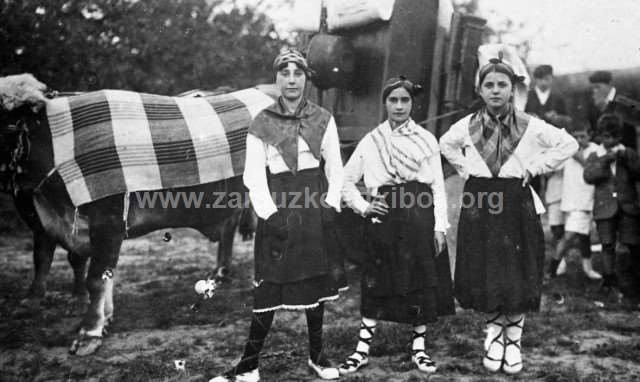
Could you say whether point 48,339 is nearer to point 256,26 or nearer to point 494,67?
point 494,67

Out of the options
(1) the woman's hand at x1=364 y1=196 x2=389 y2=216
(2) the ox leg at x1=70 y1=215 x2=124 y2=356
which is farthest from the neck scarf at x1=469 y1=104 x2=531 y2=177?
(2) the ox leg at x1=70 y1=215 x2=124 y2=356

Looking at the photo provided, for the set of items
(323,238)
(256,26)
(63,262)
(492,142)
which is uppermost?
(256,26)

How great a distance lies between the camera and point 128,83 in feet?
25.9

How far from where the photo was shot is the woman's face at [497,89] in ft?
11.1

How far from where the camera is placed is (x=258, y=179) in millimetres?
3184

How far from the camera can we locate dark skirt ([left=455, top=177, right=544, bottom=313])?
3.39 metres

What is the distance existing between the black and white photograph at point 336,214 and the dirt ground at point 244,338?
0.9 inches

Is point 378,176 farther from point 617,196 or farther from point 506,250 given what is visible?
point 617,196

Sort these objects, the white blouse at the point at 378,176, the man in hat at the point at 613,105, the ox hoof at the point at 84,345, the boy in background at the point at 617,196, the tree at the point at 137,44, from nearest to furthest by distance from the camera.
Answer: the white blouse at the point at 378,176, the ox hoof at the point at 84,345, the boy in background at the point at 617,196, the man in hat at the point at 613,105, the tree at the point at 137,44

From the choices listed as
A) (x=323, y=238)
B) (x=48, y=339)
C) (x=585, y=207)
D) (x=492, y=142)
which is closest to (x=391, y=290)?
(x=323, y=238)

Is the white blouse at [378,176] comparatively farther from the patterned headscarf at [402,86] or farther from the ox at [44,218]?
the ox at [44,218]

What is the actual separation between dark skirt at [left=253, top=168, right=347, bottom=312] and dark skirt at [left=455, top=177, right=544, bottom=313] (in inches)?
37.0

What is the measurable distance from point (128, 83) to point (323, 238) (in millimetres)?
5665

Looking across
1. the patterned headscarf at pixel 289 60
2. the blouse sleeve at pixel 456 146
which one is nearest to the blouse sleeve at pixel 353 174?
the blouse sleeve at pixel 456 146
